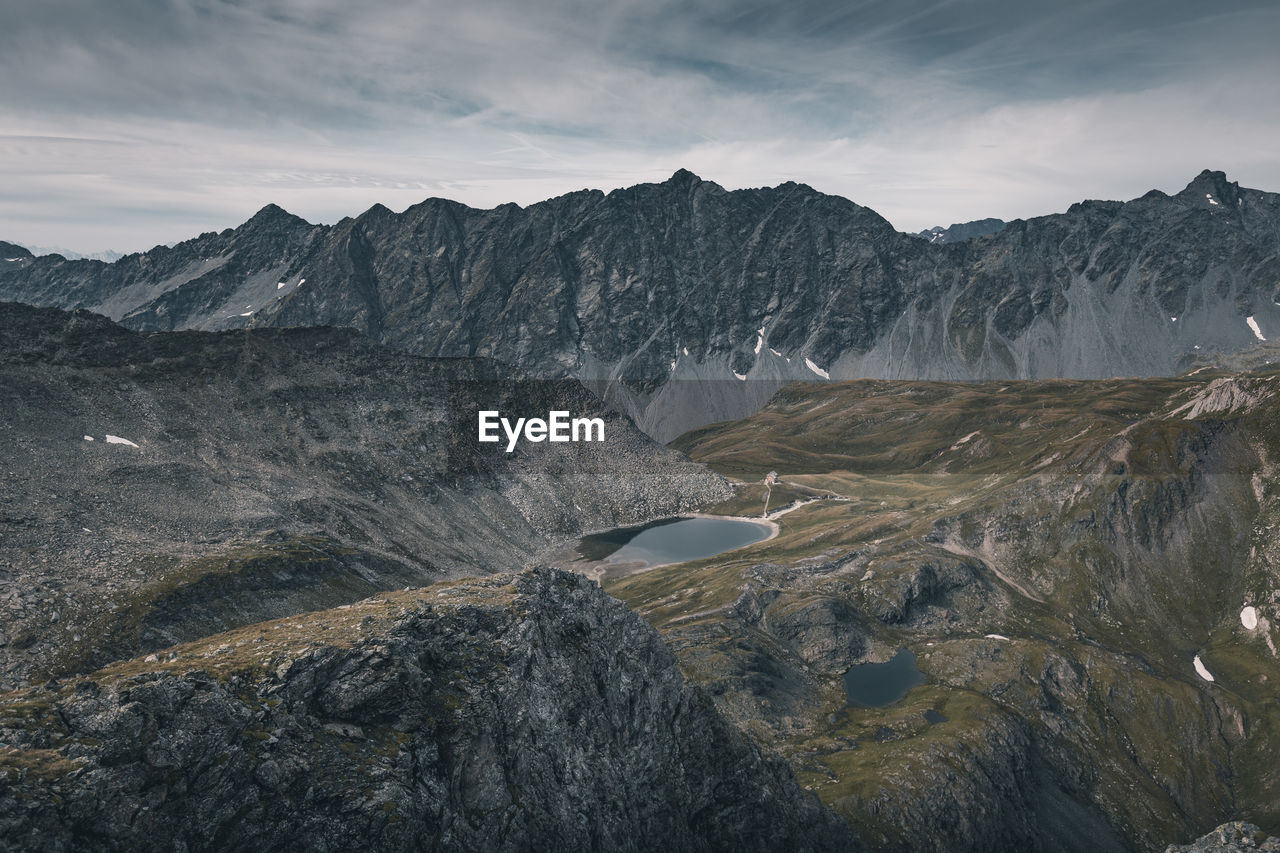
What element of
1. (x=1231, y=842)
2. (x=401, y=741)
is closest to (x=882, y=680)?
(x=1231, y=842)

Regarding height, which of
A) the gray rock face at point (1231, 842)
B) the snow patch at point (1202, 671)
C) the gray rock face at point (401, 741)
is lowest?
the snow patch at point (1202, 671)

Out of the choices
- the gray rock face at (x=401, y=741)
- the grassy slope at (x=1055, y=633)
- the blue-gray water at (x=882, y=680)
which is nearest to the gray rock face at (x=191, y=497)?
the gray rock face at (x=401, y=741)

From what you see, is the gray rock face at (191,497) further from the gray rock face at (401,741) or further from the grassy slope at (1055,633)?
the grassy slope at (1055,633)

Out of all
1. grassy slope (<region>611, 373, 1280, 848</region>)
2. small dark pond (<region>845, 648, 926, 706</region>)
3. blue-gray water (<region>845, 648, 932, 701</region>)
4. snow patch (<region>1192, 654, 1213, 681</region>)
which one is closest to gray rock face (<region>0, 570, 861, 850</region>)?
grassy slope (<region>611, 373, 1280, 848</region>)

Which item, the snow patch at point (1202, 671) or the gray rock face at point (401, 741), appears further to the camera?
the snow patch at point (1202, 671)

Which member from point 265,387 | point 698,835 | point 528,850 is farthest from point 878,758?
point 265,387

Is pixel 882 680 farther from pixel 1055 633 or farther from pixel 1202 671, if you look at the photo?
pixel 1202 671

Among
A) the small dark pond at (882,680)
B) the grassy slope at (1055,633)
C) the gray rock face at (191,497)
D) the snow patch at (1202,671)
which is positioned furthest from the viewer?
the snow patch at (1202,671)

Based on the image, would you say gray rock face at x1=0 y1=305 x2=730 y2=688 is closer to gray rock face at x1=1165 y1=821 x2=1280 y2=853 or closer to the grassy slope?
the grassy slope

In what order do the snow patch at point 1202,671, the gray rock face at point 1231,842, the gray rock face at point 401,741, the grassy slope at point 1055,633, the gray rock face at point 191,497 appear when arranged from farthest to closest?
the snow patch at point 1202,671 → the grassy slope at point 1055,633 → the gray rock face at point 191,497 → the gray rock face at point 1231,842 → the gray rock face at point 401,741
